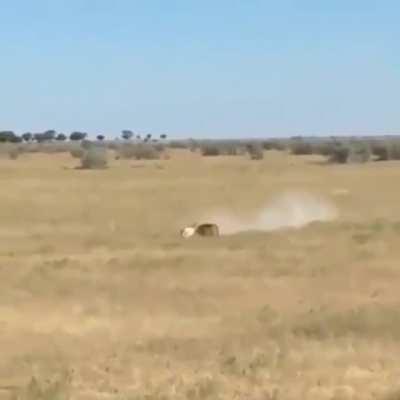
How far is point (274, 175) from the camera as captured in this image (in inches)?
2499

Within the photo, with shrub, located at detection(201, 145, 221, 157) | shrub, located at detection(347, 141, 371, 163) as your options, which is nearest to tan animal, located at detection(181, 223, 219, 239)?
shrub, located at detection(347, 141, 371, 163)

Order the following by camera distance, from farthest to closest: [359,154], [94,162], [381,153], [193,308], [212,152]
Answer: [212,152] < [381,153] < [359,154] < [94,162] < [193,308]

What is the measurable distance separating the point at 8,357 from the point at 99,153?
202 ft

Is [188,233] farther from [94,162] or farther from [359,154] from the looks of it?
[359,154]

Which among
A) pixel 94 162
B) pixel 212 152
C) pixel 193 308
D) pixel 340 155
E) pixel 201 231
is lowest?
pixel 212 152

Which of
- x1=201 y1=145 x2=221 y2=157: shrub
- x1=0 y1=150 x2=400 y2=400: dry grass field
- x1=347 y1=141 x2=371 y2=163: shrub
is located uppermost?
x1=347 y1=141 x2=371 y2=163: shrub

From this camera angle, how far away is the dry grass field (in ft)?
45.6

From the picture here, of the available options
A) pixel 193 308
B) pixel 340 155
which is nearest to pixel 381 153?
pixel 340 155

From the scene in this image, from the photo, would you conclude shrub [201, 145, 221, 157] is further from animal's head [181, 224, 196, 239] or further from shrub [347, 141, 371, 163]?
animal's head [181, 224, 196, 239]

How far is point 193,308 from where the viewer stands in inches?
795

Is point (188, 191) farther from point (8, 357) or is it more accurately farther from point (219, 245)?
point (8, 357)

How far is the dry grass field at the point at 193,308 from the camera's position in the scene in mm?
13906

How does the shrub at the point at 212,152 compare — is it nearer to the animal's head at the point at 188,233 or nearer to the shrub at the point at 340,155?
the shrub at the point at 340,155

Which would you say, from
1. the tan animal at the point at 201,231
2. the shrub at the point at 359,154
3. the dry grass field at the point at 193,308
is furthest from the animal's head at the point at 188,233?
the shrub at the point at 359,154
